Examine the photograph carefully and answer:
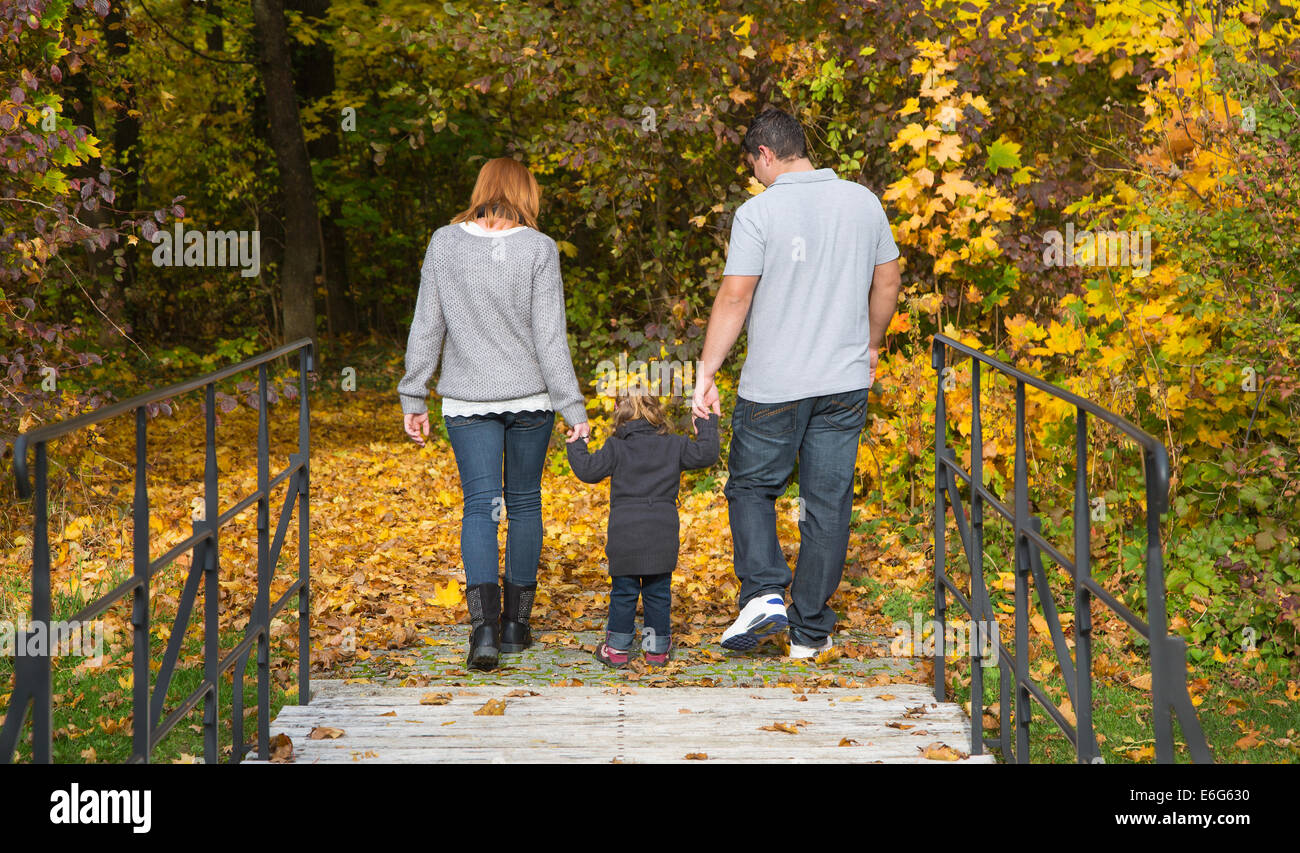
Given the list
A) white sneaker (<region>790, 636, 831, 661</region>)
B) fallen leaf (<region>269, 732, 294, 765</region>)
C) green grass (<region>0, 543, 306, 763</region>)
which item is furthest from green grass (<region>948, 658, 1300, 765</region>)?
green grass (<region>0, 543, 306, 763</region>)

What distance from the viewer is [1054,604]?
3.29 meters

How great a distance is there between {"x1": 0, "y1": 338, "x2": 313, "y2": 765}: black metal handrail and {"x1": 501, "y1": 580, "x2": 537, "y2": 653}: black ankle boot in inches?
31.2

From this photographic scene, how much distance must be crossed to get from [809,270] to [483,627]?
175cm

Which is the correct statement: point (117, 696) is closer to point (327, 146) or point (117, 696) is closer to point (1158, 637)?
point (1158, 637)

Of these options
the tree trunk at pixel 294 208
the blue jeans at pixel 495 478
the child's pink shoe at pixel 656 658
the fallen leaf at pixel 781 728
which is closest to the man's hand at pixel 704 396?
the blue jeans at pixel 495 478

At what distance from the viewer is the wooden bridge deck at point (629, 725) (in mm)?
3721

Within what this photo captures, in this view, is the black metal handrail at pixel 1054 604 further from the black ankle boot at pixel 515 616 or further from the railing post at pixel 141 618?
the railing post at pixel 141 618

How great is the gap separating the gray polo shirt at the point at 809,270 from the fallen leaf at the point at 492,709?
4.83 feet

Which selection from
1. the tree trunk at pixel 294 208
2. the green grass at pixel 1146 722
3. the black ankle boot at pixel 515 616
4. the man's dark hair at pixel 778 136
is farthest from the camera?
the tree trunk at pixel 294 208

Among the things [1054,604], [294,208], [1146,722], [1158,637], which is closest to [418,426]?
[1054,604]

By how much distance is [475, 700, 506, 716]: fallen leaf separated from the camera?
163 inches

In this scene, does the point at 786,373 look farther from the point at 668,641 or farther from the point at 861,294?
the point at 668,641

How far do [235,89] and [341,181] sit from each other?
1738 mm

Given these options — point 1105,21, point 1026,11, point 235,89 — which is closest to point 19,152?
point 1026,11
